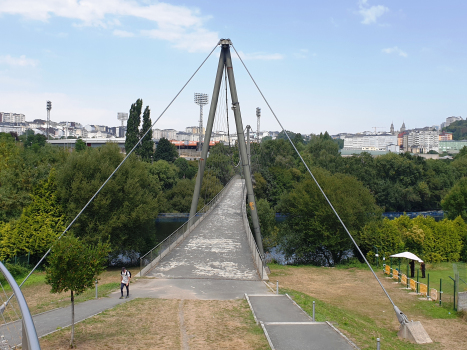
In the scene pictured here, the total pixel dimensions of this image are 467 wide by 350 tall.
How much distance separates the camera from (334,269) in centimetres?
2395

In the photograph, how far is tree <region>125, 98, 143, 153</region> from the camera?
55.0 m

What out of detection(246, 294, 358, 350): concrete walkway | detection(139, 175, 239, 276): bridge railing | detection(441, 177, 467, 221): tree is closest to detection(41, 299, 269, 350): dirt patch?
detection(246, 294, 358, 350): concrete walkway

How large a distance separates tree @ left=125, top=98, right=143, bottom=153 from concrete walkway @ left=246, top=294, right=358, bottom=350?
45510mm

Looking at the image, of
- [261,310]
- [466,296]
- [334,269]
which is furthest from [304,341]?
[334,269]

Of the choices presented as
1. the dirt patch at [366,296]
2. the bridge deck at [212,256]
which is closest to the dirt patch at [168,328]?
the bridge deck at [212,256]

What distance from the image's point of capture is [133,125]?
5559 centimetres

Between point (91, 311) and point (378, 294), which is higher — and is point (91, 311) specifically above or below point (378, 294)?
above

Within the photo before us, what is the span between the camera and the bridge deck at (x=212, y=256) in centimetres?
1641

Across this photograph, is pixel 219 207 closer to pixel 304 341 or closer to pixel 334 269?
pixel 334 269

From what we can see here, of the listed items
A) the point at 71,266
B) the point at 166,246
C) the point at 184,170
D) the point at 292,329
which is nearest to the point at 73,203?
the point at 166,246

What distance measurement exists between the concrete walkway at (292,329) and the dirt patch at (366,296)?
11.1 feet

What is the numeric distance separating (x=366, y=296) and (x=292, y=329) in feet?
26.9

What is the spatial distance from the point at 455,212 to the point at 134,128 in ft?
128

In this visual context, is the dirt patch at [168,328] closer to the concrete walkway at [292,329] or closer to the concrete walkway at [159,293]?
the concrete walkway at [292,329]
